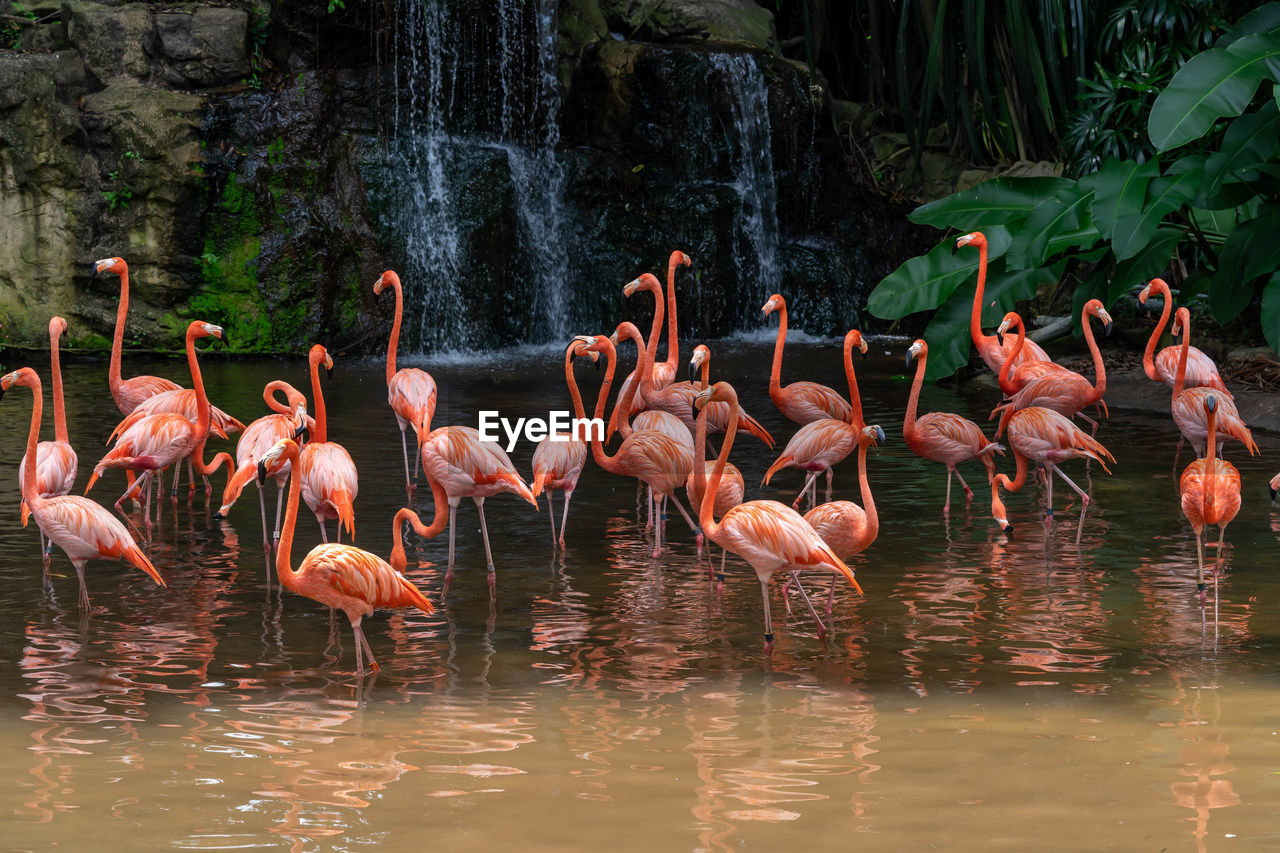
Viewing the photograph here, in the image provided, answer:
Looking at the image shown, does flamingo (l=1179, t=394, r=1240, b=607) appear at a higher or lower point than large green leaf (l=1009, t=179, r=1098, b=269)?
lower

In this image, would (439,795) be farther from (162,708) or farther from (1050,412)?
(1050,412)

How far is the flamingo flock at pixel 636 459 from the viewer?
5.06 meters

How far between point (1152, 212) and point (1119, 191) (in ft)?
0.74

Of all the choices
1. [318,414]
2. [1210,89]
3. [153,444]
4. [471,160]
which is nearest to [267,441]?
[318,414]

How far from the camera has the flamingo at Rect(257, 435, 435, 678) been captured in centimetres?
469

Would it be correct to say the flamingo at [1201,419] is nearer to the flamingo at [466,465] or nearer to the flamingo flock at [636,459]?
the flamingo flock at [636,459]

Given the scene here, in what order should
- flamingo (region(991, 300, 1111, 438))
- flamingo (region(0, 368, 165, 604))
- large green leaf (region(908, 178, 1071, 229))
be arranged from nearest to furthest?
flamingo (region(0, 368, 165, 604)) → flamingo (region(991, 300, 1111, 438)) → large green leaf (region(908, 178, 1071, 229))

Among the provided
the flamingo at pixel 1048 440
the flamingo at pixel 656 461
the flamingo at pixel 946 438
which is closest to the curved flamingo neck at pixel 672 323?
the flamingo at pixel 946 438

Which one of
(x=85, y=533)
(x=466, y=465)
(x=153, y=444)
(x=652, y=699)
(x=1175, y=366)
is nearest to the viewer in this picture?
(x=652, y=699)

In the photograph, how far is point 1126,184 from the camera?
7.73 meters

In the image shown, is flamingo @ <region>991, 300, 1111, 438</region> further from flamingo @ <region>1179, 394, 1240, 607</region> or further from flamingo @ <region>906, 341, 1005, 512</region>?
flamingo @ <region>1179, 394, 1240, 607</region>

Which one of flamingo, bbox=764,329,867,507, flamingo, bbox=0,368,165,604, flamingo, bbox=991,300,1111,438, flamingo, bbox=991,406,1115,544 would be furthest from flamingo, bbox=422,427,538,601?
flamingo, bbox=991,300,1111,438

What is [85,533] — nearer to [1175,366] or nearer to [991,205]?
[991,205]

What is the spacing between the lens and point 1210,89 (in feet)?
23.1
